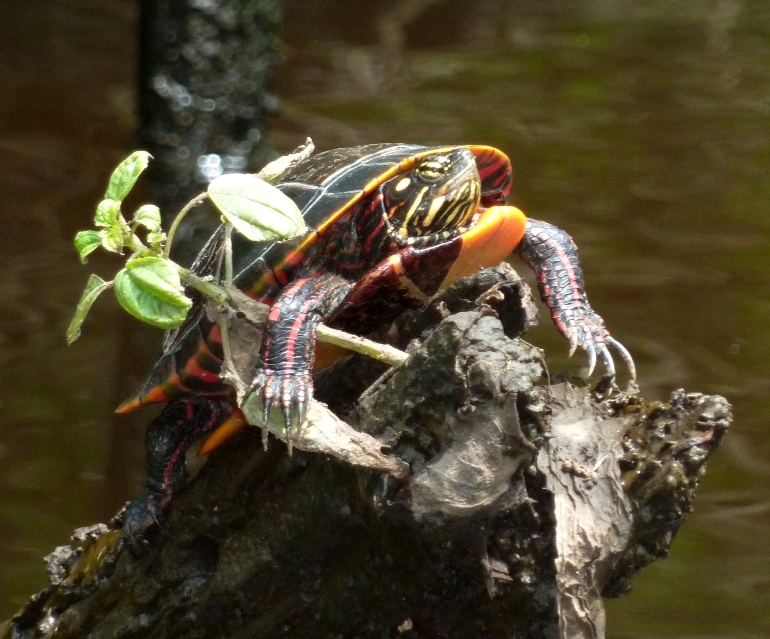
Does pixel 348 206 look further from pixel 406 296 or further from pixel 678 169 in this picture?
pixel 678 169

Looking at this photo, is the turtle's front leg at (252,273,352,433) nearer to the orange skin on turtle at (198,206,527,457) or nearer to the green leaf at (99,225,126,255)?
the orange skin on turtle at (198,206,527,457)

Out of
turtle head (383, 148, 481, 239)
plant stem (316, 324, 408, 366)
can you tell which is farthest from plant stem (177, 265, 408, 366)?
turtle head (383, 148, 481, 239)

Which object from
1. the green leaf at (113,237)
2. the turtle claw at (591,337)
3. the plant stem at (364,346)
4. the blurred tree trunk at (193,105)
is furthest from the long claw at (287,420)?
the blurred tree trunk at (193,105)

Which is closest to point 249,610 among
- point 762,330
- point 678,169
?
point 762,330

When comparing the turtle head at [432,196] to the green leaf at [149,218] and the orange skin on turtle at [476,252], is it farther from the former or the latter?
the green leaf at [149,218]

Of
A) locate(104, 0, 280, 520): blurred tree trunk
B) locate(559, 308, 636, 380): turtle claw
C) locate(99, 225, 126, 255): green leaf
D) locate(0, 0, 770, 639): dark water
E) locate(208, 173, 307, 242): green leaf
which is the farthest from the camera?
locate(104, 0, 280, 520): blurred tree trunk
